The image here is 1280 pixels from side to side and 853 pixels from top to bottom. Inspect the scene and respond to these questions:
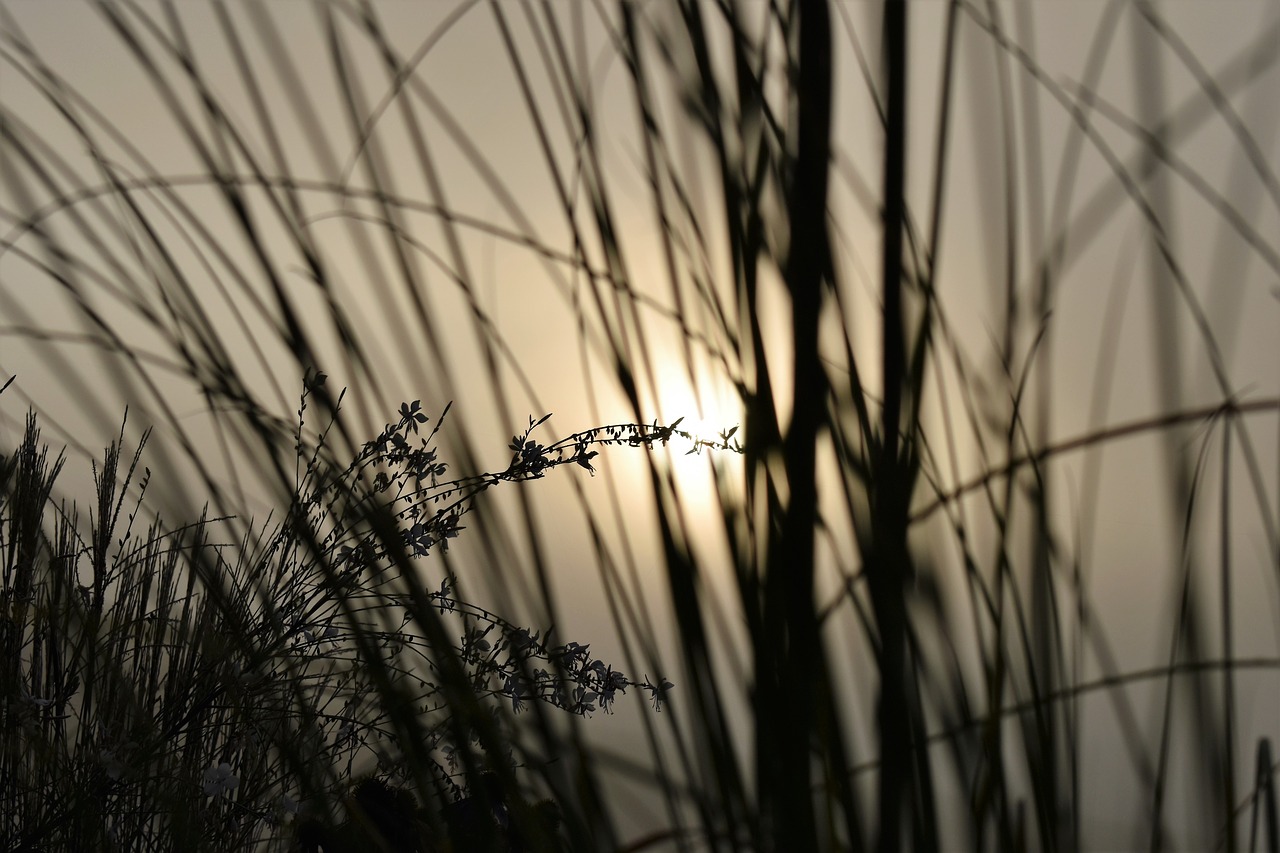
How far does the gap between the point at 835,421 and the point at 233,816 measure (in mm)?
610

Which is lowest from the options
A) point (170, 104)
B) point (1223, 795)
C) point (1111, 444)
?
point (1223, 795)

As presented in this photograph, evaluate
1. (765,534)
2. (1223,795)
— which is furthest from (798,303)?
(1223,795)

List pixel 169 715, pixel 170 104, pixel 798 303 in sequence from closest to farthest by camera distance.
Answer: pixel 798 303 < pixel 170 104 < pixel 169 715

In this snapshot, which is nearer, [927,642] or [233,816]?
[927,642]

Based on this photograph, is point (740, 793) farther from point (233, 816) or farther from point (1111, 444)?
point (233, 816)

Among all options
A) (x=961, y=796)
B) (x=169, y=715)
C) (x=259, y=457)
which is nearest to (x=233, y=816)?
(x=169, y=715)

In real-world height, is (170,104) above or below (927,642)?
above

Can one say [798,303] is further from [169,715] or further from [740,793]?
[169,715]

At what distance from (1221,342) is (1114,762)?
0.13 m

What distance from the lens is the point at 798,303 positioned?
16 centimetres

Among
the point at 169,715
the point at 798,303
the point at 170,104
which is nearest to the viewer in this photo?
the point at 798,303

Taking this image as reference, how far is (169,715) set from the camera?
0.56 m

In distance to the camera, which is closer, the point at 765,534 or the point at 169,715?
the point at 765,534

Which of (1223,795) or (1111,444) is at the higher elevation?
(1111,444)
